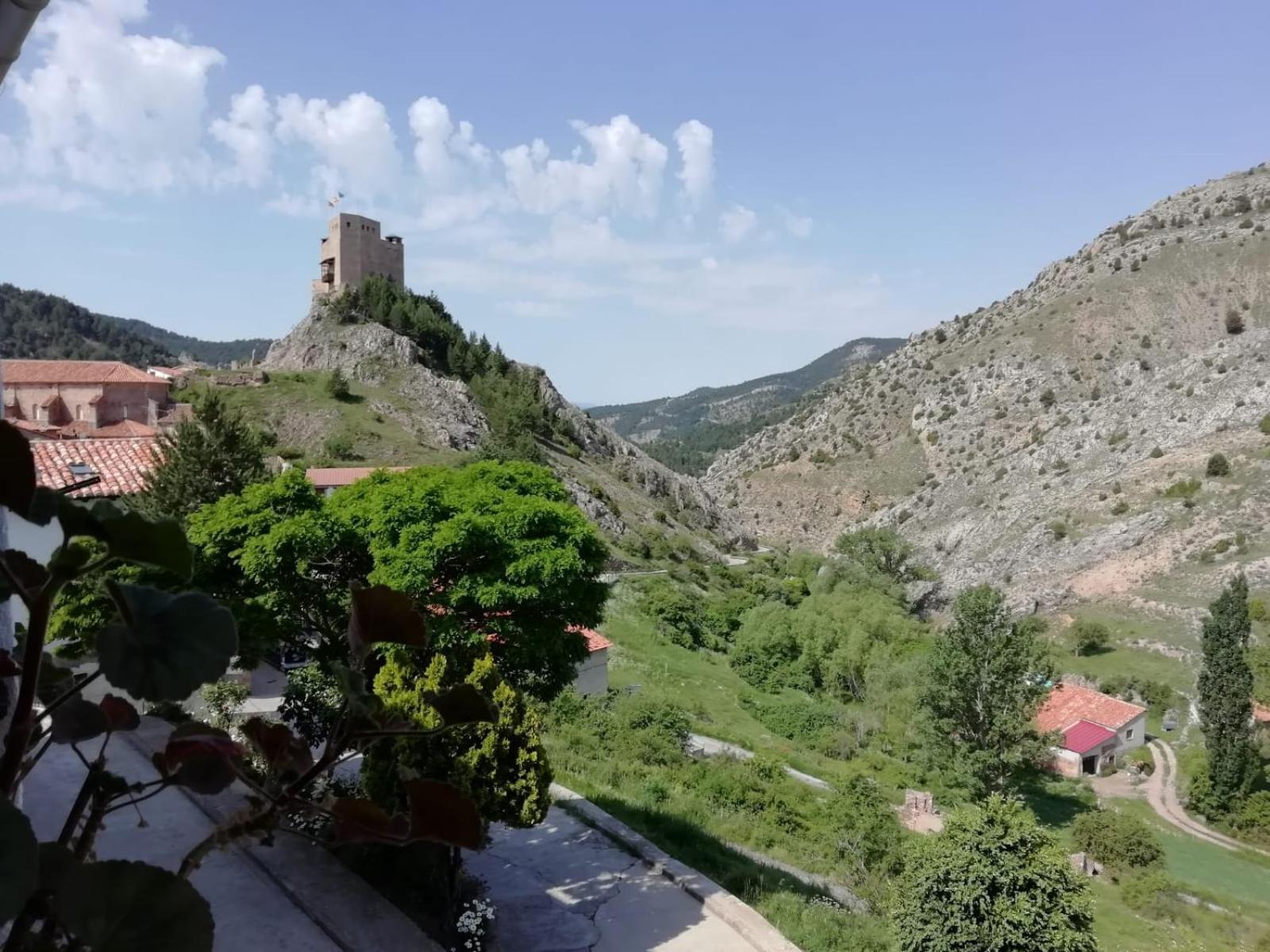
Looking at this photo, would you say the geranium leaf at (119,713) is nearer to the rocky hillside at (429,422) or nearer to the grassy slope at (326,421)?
the grassy slope at (326,421)

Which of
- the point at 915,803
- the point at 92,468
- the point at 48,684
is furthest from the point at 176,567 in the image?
the point at 915,803

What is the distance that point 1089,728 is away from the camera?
1326 inches

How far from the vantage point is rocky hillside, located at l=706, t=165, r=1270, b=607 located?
4881 centimetres

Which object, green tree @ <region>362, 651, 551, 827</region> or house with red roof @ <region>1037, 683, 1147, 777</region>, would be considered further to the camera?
house with red roof @ <region>1037, 683, 1147, 777</region>

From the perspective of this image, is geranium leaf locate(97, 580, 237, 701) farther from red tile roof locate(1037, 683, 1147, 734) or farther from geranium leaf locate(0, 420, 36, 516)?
red tile roof locate(1037, 683, 1147, 734)

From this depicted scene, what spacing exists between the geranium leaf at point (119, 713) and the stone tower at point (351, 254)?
7292 cm

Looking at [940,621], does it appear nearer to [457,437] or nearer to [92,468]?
[457,437]

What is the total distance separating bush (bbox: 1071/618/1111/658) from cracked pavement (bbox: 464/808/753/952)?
1533 inches

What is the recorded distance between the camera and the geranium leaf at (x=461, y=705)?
57.1 inches

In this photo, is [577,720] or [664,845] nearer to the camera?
[664,845]

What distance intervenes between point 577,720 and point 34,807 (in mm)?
14299

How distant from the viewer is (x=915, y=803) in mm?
23906

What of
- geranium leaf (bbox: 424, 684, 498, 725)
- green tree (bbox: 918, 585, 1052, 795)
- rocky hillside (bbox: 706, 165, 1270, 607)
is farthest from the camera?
rocky hillside (bbox: 706, 165, 1270, 607)

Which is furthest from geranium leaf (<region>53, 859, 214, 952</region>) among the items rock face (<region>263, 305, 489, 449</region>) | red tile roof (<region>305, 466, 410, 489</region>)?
rock face (<region>263, 305, 489, 449</region>)
